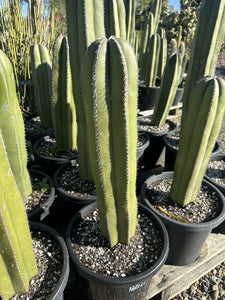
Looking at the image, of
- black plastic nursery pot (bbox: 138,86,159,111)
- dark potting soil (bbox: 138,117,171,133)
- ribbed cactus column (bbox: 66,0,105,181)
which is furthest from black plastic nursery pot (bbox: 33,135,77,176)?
black plastic nursery pot (bbox: 138,86,159,111)

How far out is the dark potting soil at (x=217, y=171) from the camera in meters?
1.93

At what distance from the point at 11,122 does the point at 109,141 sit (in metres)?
0.49

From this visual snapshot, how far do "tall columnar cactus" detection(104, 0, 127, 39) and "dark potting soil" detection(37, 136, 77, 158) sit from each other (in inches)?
40.4

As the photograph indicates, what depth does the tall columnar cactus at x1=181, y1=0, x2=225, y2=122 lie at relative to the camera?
162 cm

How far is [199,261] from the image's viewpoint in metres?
1.57

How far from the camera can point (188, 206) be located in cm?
156

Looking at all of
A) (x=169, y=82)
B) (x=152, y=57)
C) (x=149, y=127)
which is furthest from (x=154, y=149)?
(x=152, y=57)

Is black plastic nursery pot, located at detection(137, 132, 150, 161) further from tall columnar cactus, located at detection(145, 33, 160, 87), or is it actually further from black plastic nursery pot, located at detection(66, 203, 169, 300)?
tall columnar cactus, located at detection(145, 33, 160, 87)

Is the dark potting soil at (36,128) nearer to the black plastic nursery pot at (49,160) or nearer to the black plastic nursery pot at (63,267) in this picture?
the black plastic nursery pot at (49,160)


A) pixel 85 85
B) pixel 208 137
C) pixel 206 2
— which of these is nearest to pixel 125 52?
pixel 85 85

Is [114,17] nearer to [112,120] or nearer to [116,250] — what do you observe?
[112,120]

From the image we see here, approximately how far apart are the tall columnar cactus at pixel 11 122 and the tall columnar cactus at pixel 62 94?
0.63 meters

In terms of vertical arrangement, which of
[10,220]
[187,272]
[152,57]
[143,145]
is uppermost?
[152,57]

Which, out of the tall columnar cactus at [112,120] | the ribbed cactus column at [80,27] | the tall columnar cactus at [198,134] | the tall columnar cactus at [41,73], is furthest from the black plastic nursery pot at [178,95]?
the tall columnar cactus at [112,120]
